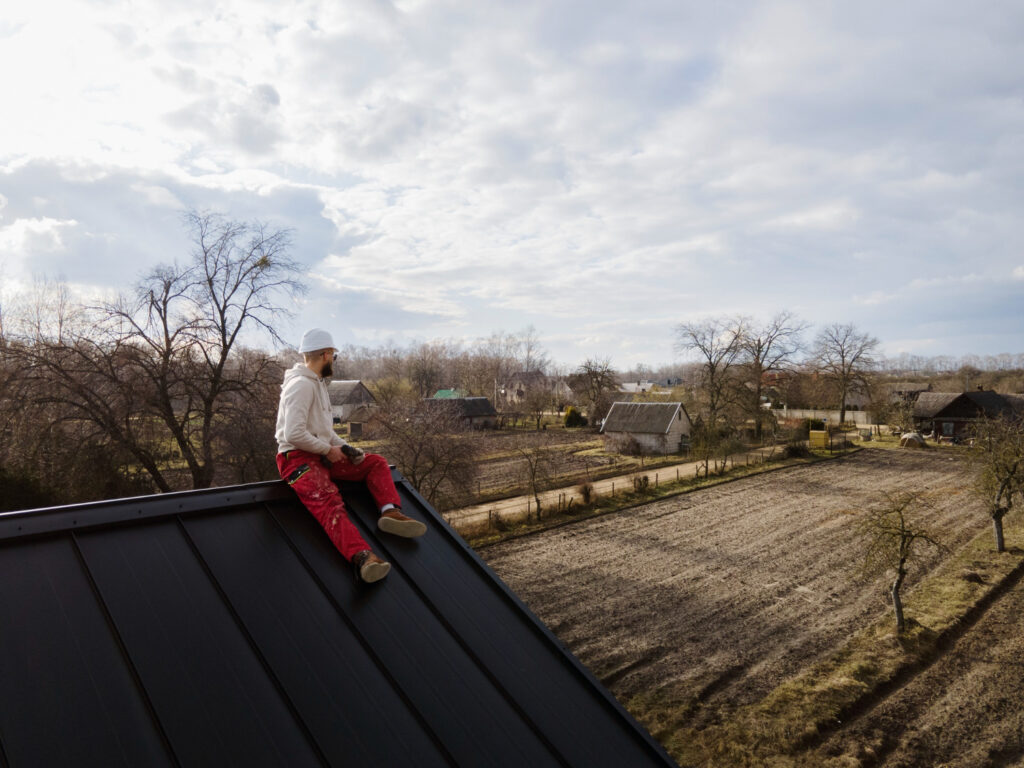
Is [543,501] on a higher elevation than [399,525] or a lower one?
lower

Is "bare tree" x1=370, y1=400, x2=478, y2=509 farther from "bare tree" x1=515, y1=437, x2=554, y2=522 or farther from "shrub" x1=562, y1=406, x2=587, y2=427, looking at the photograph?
"shrub" x1=562, y1=406, x2=587, y2=427

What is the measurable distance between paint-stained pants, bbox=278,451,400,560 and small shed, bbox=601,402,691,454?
1278 inches

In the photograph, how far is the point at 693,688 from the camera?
933 cm

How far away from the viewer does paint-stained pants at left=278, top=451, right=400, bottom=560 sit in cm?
297

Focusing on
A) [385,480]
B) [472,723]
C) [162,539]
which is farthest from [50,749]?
[385,480]

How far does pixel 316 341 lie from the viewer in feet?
11.9

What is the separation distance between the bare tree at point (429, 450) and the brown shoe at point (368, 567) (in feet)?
44.7

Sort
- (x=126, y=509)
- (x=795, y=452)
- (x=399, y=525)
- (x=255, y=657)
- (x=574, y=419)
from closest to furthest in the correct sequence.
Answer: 1. (x=255, y=657)
2. (x=126, y=509)
3. (x=399, y=525)
4. (x=795, y=452)
5. (x=574, y=419)

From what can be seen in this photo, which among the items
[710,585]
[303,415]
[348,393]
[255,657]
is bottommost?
[710,585]

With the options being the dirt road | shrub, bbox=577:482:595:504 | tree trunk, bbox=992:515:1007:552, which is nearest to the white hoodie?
the dirt road

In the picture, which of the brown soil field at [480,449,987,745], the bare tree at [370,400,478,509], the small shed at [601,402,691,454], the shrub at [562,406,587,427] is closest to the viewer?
the brown soil field at [480,449,987,745]

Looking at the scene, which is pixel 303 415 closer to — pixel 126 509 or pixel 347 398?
pixel 126 509

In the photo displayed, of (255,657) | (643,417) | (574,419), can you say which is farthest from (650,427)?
(255,657)

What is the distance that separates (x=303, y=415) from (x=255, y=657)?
1.48 metres
